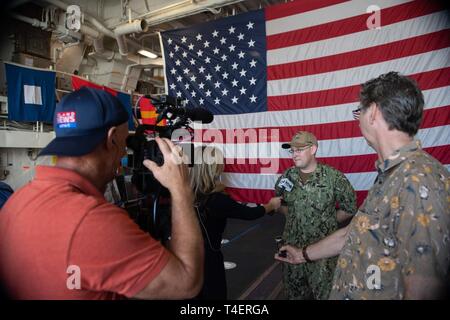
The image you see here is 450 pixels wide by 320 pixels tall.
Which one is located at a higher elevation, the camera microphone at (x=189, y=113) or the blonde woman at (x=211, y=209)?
the camera microphone at (x=189, y=113)

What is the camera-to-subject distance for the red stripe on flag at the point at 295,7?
3.00 m

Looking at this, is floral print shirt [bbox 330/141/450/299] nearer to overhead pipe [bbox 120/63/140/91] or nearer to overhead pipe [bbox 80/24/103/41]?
overhead pipe [bbox 80/24/103/41]

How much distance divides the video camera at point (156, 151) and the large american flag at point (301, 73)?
7.52ft

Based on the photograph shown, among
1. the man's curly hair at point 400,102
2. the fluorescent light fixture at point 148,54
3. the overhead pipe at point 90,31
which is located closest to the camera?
the man's curly hair at point 400,102

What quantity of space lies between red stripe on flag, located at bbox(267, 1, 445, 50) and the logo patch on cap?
9.69ft

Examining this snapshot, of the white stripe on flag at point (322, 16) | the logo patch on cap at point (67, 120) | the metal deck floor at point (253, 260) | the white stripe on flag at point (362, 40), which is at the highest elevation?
the white stripe on flag at point (322, 16)

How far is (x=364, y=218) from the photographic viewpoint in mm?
898

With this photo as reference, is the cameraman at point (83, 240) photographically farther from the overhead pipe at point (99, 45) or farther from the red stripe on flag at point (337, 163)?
the overhead pipe at point (99, 45)

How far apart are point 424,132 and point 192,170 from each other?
2.40 meters

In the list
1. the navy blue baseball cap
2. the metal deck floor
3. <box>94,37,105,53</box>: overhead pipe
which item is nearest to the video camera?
the navy blue baseball cap

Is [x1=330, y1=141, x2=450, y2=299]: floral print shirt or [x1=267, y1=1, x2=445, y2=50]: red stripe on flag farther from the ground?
[x1=267, y1=1, x2=445, y2=50]: red stripe on flag

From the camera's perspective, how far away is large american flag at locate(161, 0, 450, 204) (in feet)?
8.57

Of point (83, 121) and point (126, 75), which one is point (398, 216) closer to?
point (83, 121)

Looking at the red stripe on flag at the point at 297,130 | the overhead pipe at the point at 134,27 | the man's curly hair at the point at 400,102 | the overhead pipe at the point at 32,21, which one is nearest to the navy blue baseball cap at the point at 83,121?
the man's curly hair at the point at 400,102
